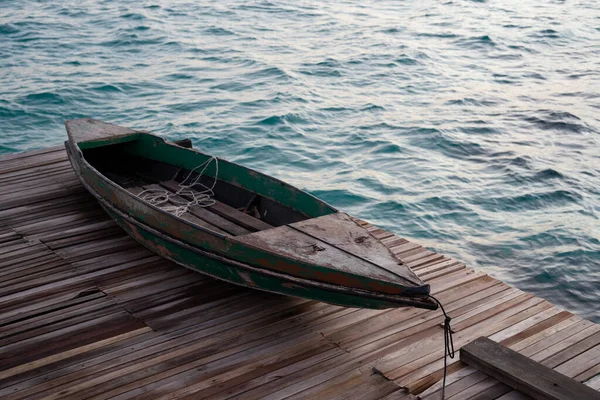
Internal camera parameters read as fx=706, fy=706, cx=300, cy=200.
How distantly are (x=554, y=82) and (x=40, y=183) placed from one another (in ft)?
39.6

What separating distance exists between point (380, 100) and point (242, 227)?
389 inches

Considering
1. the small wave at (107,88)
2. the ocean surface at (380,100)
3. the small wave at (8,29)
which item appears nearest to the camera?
the ocean surface at (380,100)

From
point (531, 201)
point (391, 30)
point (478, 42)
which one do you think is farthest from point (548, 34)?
point (531, 201)

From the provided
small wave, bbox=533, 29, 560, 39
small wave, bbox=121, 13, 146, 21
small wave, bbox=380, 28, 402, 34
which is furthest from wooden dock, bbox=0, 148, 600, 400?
small wave, bbox=121, 13, 146, 21

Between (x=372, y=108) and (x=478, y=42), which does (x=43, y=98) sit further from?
(x=478, y=42)

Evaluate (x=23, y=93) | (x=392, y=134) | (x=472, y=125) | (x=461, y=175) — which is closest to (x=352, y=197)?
(x=461, y=175)

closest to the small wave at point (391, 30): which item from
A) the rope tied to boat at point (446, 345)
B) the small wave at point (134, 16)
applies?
the small wave at point (134, 16)

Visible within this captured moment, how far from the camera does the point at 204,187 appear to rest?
7.05m

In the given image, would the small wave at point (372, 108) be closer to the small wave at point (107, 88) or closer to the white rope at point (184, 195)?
the small wave at point (107, 88)

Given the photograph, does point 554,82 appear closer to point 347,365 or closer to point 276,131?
point 276,131

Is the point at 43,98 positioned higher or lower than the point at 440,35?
lower

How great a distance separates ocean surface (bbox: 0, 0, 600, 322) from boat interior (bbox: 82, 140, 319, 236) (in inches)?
143

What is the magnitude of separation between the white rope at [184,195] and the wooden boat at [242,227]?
0.03m

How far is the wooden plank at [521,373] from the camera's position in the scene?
4.19 metres
